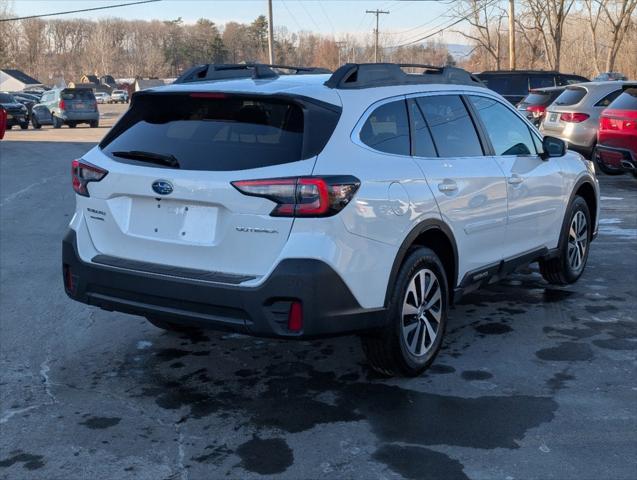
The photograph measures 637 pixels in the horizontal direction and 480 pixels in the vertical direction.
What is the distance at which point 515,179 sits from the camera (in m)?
5.54

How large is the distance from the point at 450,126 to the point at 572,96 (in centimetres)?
1143

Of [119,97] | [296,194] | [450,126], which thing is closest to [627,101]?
[450,126]

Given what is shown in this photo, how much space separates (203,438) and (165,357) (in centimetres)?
128

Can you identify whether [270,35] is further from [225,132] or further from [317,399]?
Answer: [317,399]

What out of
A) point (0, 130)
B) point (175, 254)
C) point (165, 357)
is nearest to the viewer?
point (175, 254)

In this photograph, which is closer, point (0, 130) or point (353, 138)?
point (353, 138)

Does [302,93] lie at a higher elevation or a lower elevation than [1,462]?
higher

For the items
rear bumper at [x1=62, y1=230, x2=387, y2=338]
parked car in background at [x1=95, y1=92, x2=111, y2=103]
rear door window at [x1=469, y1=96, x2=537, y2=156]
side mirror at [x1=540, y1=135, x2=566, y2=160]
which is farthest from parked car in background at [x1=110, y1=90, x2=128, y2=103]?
rear bumper at [x1=62, y1=230, x2=387, y2=338]

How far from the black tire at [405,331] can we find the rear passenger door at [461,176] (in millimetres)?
297

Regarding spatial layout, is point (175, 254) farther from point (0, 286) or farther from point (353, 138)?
point (0, 286)

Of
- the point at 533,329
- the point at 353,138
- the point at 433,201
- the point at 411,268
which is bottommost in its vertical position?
the point at 533,329

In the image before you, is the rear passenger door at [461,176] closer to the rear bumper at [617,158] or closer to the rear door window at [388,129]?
the rear door window at [388,129]

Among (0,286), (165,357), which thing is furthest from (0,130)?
(165,357)

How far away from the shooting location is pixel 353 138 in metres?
4.13
